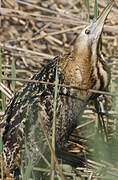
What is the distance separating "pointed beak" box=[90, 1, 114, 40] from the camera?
7.52 ft

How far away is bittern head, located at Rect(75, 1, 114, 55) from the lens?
230cm

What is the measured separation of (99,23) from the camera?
230cm

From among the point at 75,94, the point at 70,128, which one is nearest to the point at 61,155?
the point at 70,128

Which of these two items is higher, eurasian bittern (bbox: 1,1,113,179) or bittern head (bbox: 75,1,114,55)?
bittern head (bbox: 75,1,114,55)

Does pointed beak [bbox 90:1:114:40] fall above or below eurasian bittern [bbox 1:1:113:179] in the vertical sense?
above

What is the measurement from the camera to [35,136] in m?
2.24

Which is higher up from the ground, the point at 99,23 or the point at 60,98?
the point at 99,23

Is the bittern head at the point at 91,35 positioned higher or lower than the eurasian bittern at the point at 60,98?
higher

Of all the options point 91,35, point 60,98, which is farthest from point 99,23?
point 60,98

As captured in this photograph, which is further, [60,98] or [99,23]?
[60,98]

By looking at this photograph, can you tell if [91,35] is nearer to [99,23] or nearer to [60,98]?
[99,23]

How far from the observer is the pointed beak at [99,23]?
2.29 metres

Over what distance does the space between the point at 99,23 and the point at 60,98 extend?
20.2 inches

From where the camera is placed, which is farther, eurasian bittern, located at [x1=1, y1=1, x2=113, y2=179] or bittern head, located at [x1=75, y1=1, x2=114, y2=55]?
bittern head, located at [x1=75, y1=1, x2=114, y2=55]
